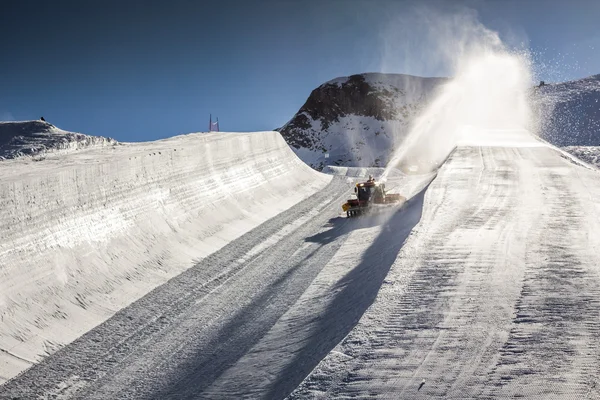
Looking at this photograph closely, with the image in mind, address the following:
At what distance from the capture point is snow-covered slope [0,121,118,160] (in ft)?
72.2

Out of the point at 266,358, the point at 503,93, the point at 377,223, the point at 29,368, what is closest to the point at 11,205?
the point at 29,368

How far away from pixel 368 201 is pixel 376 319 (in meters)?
12.2

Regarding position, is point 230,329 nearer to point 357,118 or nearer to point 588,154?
point 588,154

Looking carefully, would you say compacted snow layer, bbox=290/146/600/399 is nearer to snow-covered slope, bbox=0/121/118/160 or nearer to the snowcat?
the snowcat

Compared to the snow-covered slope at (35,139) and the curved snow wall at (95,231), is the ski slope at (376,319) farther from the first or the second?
the snow-covered slope at (35,139)

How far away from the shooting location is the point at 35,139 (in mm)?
24453

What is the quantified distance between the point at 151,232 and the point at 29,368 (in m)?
6.18

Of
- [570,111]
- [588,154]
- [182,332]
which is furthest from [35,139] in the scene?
[570,111]

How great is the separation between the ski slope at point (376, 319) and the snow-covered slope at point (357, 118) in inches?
1764

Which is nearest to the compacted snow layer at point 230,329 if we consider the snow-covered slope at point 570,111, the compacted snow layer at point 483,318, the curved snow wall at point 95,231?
the curved snow wall at point 95,231

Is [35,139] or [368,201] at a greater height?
[35,139]

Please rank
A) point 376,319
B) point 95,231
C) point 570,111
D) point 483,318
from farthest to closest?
1. point 570,111
2. point 95,231
3. point 376,319
4. point 483,318

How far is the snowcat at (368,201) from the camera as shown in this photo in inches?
760

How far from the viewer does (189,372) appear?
8.05 m
